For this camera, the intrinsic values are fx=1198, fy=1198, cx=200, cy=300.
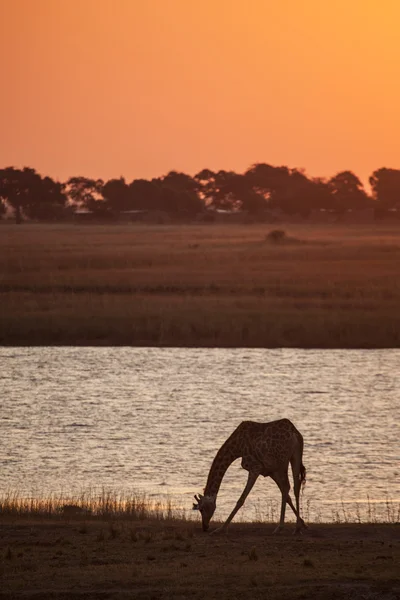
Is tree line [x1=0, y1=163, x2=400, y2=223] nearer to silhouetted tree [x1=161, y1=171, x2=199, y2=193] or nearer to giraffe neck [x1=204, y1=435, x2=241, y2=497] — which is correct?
silhouetted tree [x1=161, y1=171, x2=199, y2=193]

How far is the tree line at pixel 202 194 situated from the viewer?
166 metres

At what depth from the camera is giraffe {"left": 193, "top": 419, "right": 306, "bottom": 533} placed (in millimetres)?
14383

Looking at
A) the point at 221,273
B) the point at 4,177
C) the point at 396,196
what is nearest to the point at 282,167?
the point at 396,196

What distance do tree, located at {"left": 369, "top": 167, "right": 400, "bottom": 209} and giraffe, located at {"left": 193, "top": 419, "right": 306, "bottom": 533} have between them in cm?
16299

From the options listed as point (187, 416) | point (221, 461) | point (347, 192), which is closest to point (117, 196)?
point (347, 192)

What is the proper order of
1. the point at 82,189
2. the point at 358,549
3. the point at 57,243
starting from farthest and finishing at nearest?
the point at 82,189
the point at 57,243
the point at 358,549

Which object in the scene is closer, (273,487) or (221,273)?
(273,487)

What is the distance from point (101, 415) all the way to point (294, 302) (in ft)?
61.9

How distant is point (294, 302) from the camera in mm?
47125

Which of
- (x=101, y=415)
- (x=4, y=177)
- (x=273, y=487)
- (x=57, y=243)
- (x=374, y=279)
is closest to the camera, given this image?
(x=273, y=487)

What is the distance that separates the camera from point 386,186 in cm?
18075

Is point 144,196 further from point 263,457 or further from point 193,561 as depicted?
point 193,561

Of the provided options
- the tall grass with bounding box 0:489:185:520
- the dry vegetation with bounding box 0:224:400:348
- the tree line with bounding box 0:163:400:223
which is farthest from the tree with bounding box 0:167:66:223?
the tall grass with bounding box 0:489:185:520

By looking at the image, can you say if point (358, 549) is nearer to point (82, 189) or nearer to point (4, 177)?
point (4, 177)
